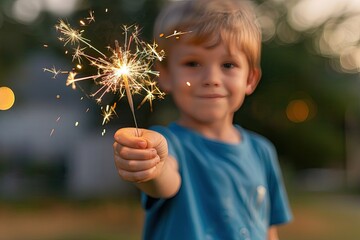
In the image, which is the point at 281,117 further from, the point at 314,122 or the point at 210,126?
the point at 210,126

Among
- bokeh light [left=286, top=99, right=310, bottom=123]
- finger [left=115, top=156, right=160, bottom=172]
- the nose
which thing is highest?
bokeh light [left=286, top=99, right=310, bottom=123]

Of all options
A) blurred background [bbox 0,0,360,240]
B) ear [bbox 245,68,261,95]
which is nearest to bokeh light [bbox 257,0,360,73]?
blurred background [bbox 0,0,360,240]

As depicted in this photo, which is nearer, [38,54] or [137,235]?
[137,235]

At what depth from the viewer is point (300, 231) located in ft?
27.0

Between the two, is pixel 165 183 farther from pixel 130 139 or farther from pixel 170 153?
pixel 130 139

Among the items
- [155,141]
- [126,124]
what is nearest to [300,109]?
[126,124]

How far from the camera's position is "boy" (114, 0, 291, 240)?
6.77 ft

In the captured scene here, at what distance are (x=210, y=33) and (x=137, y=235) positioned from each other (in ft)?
20.4

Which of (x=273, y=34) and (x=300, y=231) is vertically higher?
(x=273, y=34)

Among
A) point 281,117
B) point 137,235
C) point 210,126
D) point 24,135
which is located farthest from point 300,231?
point 24,135

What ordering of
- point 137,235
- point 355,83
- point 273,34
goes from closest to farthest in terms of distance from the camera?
point 137,235, point 273,34, point 355,83

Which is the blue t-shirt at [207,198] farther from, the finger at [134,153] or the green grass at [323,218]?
the green grass at [323,218]

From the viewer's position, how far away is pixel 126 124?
9859mm

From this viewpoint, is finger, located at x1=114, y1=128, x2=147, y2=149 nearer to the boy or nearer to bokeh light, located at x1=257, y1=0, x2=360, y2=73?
the boy
